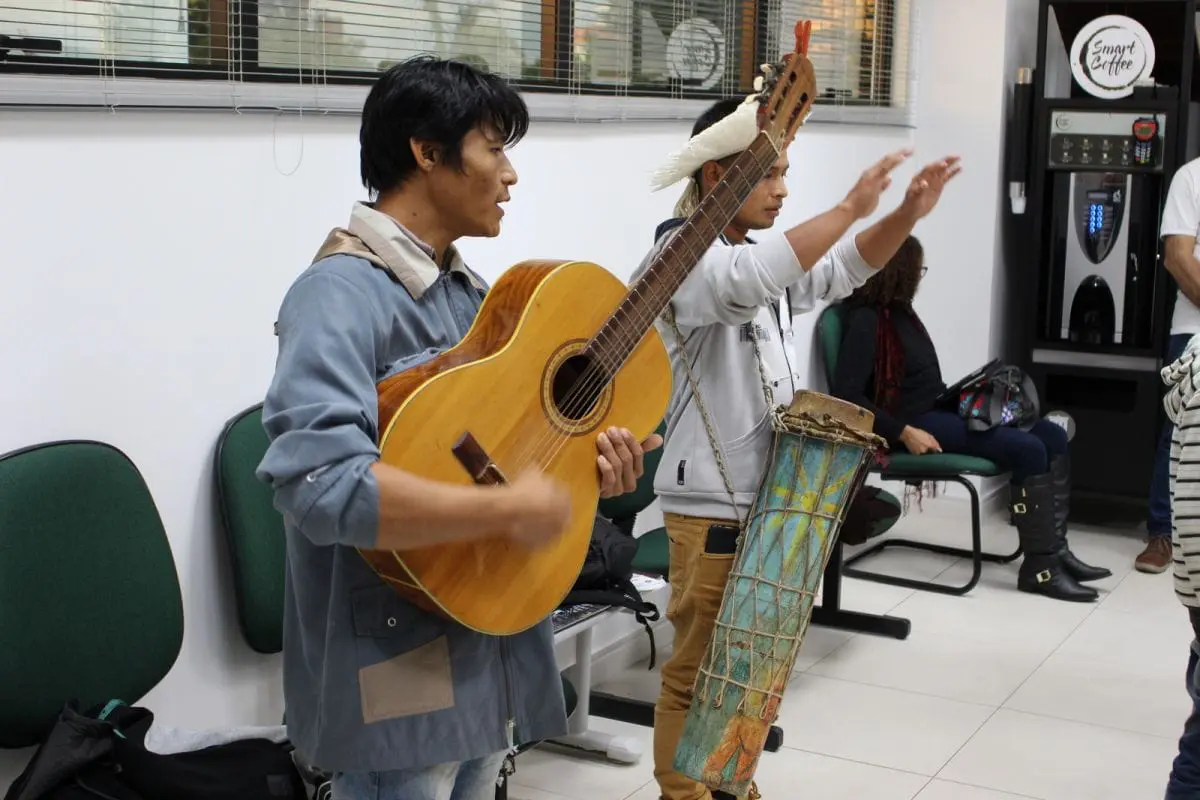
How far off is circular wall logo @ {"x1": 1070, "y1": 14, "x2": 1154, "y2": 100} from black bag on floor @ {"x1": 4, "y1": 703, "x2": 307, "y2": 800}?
4330mm

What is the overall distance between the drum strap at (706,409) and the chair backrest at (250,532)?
0.78 m

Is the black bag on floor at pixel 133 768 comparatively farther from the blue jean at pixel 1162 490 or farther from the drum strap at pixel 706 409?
the blue jean at pixel 1162 490

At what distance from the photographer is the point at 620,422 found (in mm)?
1843

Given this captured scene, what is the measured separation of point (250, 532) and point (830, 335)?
2643 millimetres

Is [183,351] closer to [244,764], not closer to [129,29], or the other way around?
[129,29]

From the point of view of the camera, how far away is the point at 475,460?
1587mm

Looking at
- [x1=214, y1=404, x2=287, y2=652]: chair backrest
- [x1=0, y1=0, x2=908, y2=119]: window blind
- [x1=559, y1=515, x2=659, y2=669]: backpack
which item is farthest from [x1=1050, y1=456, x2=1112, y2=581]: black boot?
[x1=214, y1=404, x2=287, y2=652]: chair backrest

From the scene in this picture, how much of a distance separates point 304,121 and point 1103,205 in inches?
144

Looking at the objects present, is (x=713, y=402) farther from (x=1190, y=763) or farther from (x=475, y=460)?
(x=475, y=460)

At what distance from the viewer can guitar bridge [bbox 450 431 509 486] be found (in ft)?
5.16

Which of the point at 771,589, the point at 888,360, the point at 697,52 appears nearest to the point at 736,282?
the point at 771,589

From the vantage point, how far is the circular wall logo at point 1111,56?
213 inches

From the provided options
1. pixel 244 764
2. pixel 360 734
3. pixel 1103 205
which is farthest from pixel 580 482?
pixel 1103 205

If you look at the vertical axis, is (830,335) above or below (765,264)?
below
